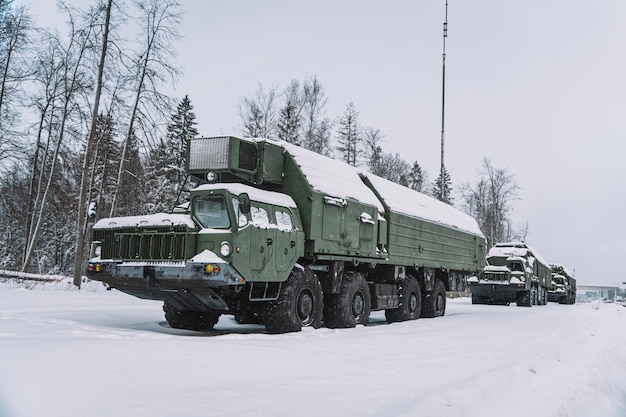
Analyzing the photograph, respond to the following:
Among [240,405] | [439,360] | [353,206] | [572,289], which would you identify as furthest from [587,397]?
[572,289]

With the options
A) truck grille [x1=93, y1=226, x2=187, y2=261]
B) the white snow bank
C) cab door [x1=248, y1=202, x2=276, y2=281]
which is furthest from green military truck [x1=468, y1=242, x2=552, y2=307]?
truck grille [x1=93, y1=226, x2=187, y2=261]

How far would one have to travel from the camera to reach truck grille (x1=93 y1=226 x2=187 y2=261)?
29.9 ft

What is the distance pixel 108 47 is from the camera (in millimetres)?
21312

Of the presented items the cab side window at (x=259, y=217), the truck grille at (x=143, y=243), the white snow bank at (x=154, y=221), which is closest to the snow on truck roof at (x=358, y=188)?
the cab side window at (x=259, y=217)

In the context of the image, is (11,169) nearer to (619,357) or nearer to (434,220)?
(434,220)

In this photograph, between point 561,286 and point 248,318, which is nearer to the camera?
point 248,318

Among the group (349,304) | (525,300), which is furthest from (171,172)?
(349,304)

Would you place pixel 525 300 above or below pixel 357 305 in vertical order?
below

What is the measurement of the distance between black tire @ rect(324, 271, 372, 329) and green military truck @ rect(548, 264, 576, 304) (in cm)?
2844

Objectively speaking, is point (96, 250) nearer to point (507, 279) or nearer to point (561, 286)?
point (507, 279)

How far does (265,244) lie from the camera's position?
31.9 feet

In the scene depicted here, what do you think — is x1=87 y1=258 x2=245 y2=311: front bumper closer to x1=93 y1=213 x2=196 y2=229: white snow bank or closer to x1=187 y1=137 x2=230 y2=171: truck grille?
x1=93 y1=213 x2=196 y2=229: white snow bank

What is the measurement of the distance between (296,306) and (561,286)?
107 ft

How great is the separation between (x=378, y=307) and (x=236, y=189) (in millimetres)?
5385
